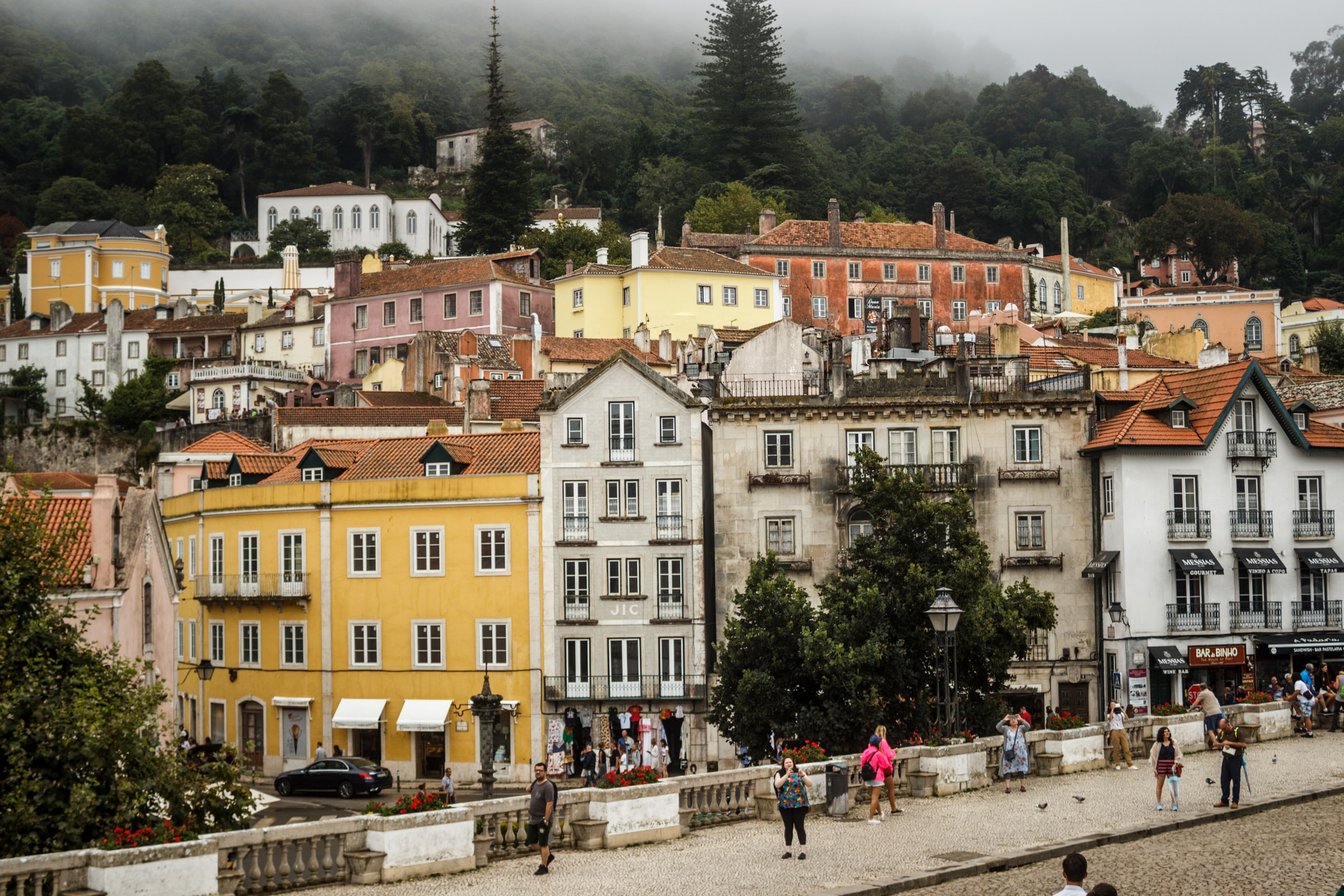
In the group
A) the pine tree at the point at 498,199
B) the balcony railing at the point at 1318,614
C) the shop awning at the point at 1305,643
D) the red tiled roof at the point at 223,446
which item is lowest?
the shop awning at the point at 1305,643

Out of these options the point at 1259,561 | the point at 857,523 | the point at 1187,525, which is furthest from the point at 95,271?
the point at 1259,561

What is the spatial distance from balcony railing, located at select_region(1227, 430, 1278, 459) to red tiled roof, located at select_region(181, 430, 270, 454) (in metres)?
34.7

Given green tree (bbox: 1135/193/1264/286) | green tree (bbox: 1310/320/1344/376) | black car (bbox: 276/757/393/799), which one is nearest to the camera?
black car (bbox: 276/757/393/799)

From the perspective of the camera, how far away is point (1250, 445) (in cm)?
5034

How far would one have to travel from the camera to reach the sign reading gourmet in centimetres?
4862

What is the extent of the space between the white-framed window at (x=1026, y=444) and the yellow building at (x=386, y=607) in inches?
583

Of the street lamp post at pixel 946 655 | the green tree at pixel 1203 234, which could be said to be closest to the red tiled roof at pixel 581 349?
the street lamp post at pixel 946 655

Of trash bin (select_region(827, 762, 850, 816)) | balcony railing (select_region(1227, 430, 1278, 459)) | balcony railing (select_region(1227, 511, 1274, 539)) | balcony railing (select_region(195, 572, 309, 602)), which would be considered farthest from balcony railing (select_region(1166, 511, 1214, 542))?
balcony railing (select_region(195, 572, 309, 602))

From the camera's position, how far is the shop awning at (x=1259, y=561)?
49188 millimetres

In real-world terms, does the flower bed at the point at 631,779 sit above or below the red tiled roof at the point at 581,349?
below

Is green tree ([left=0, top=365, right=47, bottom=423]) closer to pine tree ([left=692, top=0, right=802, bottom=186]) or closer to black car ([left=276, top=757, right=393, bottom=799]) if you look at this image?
pine tree ([left=692, top=0, right=802, bottom=186])

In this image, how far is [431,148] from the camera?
578 feet

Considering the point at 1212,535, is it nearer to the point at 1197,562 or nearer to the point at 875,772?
the point at 1197,562

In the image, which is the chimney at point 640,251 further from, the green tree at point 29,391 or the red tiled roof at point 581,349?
the green tree at point 29,391
